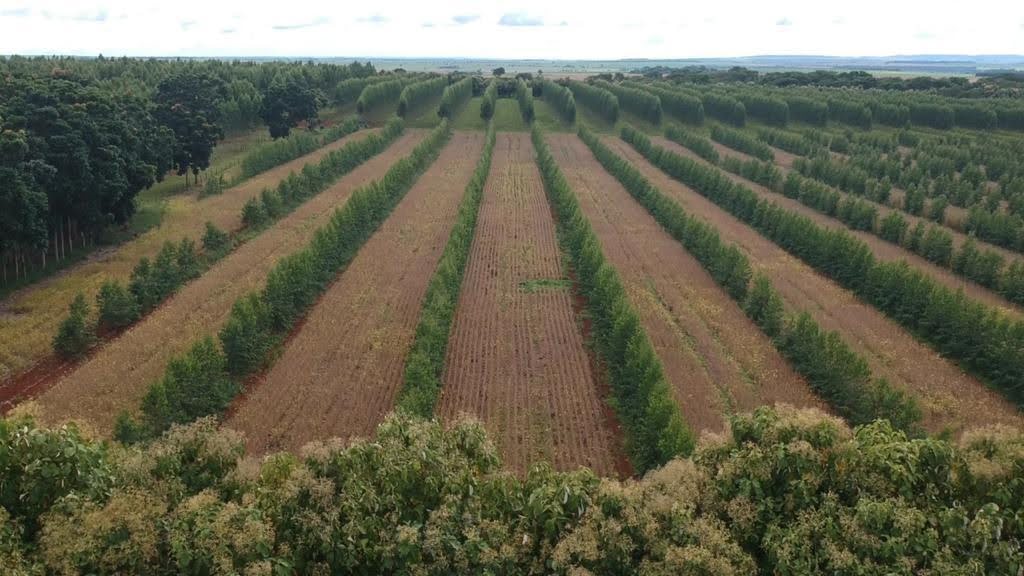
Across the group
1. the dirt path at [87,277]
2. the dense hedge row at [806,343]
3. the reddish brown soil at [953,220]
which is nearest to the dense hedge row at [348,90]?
the dirt path at [87,277]

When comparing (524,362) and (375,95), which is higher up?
(375,95)

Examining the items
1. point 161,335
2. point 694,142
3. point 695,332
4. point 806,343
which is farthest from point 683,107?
point 161,335

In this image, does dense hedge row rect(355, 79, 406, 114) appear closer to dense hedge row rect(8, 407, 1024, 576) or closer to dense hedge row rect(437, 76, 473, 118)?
dense hedge row rect(437, 76, 473, 118)

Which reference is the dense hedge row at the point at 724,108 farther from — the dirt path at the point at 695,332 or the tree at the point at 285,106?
the tree at the point at 285,106

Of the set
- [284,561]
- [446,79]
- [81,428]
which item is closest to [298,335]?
[81,428]

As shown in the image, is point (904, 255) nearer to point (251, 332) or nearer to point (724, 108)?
point (251, 332)

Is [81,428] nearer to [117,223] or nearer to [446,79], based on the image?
[117,223]

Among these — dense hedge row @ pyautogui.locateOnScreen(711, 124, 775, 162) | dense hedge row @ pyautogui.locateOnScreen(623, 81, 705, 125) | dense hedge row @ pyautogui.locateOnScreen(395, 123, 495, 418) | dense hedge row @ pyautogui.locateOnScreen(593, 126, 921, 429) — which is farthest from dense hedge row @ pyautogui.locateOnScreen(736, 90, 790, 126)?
dense hedge row @ pyautogui.locateOnScreen(395, 123, 495, 418)
